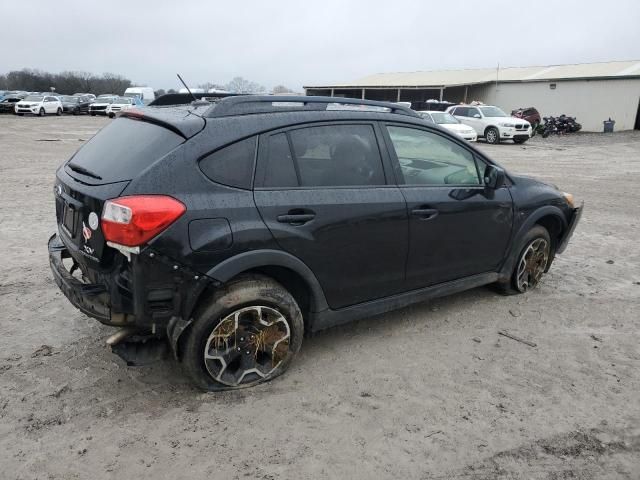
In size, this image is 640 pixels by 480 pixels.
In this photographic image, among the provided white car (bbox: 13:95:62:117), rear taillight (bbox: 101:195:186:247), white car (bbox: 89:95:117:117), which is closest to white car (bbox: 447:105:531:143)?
rear taillight (bbox: 101:195:186:247)

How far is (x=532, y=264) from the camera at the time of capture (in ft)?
16.1

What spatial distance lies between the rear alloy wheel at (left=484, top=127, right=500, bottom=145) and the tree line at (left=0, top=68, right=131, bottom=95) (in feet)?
219

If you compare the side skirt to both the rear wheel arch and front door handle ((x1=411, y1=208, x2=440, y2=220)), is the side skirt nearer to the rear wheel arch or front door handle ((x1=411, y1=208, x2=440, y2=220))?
the rear wheel arch

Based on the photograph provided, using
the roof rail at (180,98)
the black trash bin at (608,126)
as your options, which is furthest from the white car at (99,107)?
the roof rail at (180,98)

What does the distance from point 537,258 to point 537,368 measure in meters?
1.63

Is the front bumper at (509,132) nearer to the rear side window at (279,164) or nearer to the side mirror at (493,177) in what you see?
the side mirror at (493,177)

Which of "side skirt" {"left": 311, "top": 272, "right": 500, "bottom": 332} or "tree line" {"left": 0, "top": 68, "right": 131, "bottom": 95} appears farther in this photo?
"tree line" {"left": 0, "top": 68, "right": 131, "bottom": 95}

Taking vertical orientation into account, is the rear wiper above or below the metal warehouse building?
below

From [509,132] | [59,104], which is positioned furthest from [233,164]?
[59,104]

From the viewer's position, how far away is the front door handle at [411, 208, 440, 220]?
145 inches

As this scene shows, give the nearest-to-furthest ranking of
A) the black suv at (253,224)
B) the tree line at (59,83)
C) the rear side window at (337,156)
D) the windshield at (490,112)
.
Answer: the black suv at (253,224)
the rear side window at (337,156)
the windshield at (490,112)
the tree line at (59,83)

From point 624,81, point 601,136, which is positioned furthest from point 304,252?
point 624,81

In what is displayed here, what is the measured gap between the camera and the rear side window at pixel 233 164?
2973 millimetres

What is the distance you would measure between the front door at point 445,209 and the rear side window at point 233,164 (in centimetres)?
114
